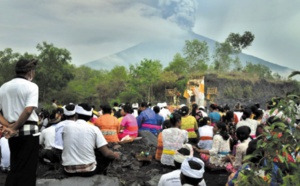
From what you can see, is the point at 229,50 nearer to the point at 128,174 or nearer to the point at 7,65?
the point at 7,65

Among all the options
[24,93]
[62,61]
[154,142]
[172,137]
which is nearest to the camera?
[24,93]

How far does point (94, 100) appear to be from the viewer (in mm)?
49438

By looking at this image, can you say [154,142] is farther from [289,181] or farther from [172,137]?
[289,181]

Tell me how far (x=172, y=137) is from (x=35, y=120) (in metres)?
3.51

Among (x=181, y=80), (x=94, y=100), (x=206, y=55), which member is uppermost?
(x=206, y=55)

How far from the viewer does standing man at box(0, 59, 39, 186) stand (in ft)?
13.2

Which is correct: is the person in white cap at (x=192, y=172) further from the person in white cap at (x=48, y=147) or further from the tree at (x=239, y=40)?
the tree at (x=239, y=40)

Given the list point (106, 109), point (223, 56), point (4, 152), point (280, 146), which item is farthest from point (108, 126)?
point (223, 56)

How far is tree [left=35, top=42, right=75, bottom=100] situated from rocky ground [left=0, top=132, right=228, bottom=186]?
35.7 metres

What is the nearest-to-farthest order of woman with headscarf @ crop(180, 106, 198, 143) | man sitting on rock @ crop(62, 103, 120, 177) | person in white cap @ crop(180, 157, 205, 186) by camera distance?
person in white cap @ crop(180, 157, 205, 186) → man sitting on rock @ crop(62, 103, 120, 177) → woman with headscarf @ crop(180, 106, 198, 143)

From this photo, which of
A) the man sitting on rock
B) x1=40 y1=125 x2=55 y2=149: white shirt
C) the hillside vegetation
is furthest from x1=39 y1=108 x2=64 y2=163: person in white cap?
the hillside vegetation

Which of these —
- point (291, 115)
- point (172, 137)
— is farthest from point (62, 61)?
point (291, 115)

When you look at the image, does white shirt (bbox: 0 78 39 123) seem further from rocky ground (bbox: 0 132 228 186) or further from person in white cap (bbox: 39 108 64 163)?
person in white cap (bbox: 39 108 64 163)

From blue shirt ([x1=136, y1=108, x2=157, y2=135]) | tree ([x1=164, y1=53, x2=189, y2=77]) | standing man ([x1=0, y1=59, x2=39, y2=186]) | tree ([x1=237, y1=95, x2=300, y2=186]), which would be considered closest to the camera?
tree ([x1=237, y1=95, x2=300, y2=186])
